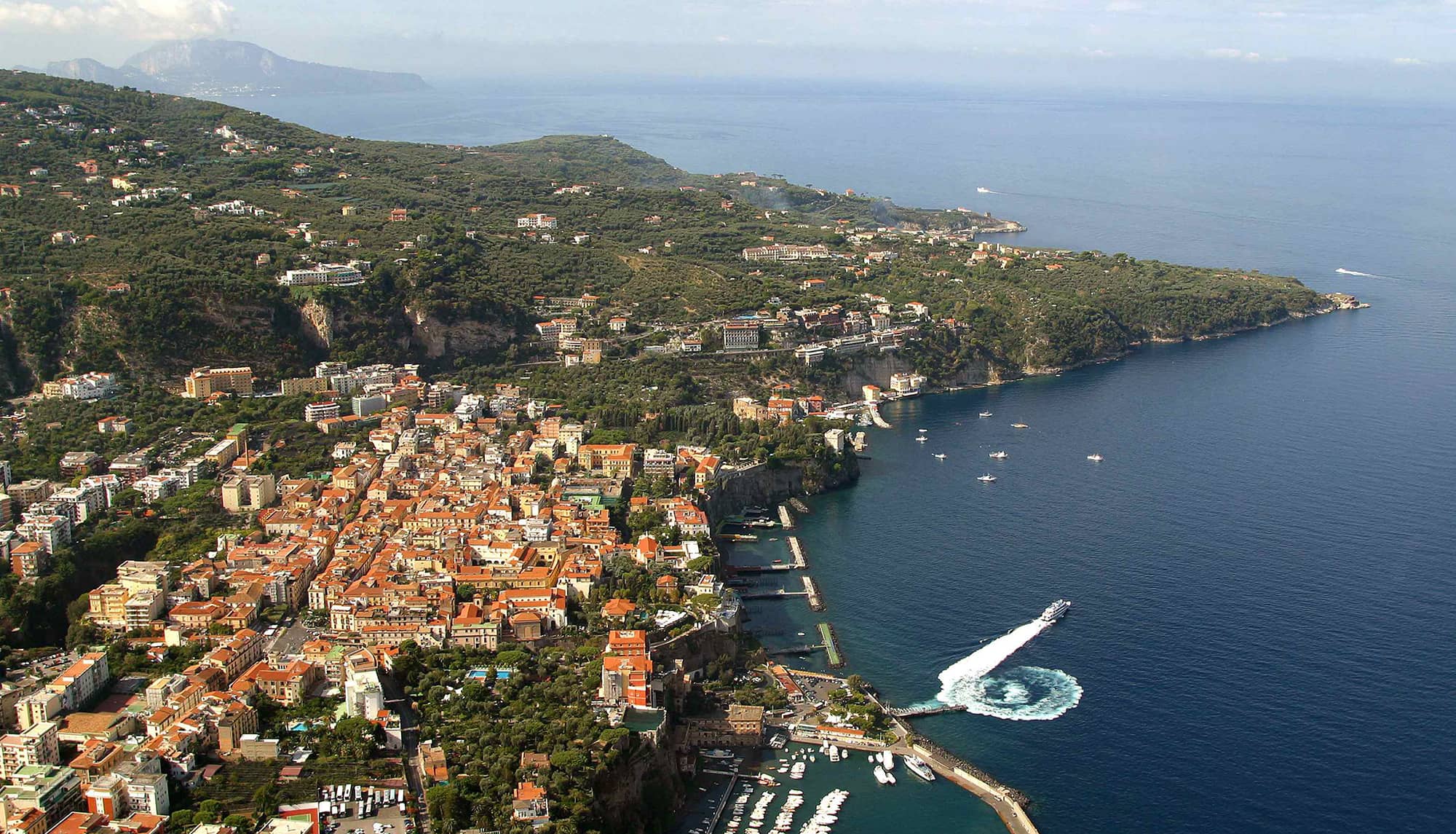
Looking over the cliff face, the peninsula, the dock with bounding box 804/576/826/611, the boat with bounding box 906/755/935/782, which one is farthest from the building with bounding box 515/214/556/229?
the boat with bounding box 906/755/935/782

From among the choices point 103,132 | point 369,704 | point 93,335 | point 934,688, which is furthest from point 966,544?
point 103,132

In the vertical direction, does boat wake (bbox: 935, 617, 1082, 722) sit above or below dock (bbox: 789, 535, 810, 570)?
above

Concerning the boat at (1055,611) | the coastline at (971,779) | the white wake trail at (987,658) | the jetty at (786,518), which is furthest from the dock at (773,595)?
the boat at (1055,611)

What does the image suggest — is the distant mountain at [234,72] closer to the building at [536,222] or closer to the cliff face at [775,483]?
the building at [536,222]

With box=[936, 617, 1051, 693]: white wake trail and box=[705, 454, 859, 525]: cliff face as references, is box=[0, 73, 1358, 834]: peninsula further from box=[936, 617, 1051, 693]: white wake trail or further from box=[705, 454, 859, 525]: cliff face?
box=[936, 617, 1051, 693]: white wake trail

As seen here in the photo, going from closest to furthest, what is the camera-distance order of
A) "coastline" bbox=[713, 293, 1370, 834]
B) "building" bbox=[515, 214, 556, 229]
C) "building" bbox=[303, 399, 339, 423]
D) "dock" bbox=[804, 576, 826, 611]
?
"coastline" bbox=[713, 293, 1370, 834], "dock" bbox=[804, 576, 826, 611], "building" bbox=[303, 399, 339, 423], "building" bbox=[515, 214, 556, 229]

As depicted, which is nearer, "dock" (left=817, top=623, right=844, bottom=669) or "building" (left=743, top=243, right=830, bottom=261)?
"dock" (left=817, top=623, right=844, bottom=669)

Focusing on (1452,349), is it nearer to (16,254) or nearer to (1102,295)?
(1102,295)

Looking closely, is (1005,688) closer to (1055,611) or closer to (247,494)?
(1055,611)
